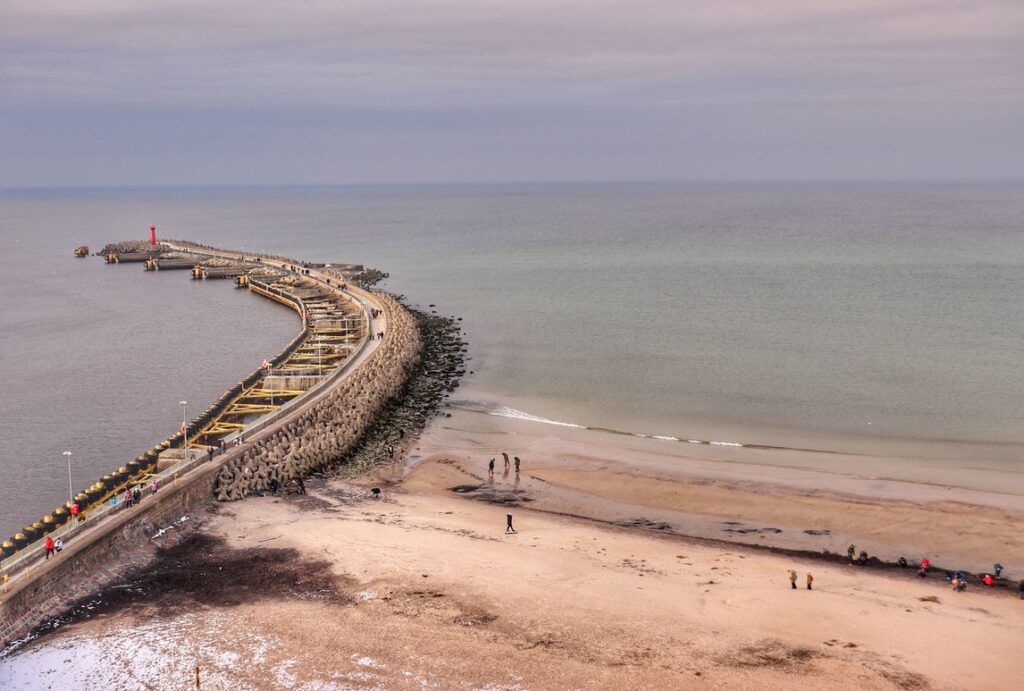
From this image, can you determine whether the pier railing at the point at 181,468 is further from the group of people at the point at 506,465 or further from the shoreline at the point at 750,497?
the group of people at the point at 506,465

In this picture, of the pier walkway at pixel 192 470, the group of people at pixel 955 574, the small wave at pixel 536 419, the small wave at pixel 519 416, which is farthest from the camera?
the small wave at pixel 519 416

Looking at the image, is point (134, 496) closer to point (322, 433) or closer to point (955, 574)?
point (322, 433)

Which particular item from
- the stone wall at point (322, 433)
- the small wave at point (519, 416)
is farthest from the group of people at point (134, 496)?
the small wave at point (519, 416)

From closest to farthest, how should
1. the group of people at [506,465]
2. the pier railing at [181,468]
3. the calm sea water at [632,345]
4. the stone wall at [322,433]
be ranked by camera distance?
the pier railing at [181,468], the stone wall at [322,433], the group of people at [506,465], the calm sea water at [632,345]

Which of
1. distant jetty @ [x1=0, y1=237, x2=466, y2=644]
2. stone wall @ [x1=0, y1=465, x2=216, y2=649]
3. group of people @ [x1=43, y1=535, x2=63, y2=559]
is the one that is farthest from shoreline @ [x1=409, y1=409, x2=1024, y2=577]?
group of people @ [x1=43, y1=535, x2=63, y2=559]

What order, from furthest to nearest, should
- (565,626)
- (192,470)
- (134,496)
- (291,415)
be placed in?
1. (291,415)
2. (192,470)
3. (134,496)
4. (565,626)

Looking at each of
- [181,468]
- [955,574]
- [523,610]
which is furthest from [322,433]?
[955,574]

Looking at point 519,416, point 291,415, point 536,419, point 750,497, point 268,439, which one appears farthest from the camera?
point 519,416

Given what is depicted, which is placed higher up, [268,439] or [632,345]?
[632,345]
